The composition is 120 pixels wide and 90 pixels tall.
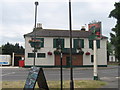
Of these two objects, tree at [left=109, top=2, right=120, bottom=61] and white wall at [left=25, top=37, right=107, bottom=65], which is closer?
tree at [left=109, top=2, right=120, bottom=61]

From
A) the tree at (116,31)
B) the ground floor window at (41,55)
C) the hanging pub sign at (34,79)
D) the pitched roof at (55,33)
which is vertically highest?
the pitched roof at (55,33)

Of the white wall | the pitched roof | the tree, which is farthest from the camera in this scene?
the pitched roof

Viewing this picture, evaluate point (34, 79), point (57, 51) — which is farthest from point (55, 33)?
point (34, 79)

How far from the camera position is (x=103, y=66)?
3819cm

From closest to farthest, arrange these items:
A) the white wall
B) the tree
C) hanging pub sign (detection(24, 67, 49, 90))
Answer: hanging pub sign (detection(24, 67, 49, 90)) → the tree → the white wall

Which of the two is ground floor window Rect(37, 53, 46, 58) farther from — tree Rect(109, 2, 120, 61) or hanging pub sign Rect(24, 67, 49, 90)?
hanging pub sign Rect(24, 67, 49, 90)

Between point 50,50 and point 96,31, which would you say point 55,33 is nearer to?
point 50,50

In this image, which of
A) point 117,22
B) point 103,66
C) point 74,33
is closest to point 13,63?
point 74,33

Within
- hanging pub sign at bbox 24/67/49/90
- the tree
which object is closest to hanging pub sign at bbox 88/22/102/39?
the tree

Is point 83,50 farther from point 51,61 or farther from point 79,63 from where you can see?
point 51,61

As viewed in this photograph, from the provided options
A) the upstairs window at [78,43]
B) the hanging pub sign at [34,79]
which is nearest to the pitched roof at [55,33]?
the upstairs window at [78,43]

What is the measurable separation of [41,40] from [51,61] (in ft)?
13.9

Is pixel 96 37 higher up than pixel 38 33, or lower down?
lower down

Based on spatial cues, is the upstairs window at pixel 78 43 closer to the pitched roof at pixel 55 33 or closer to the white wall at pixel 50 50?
the white wall at pixel 50 50
